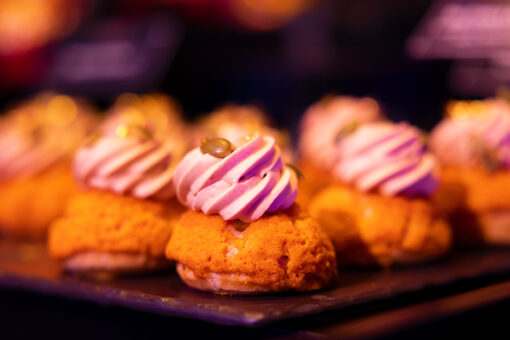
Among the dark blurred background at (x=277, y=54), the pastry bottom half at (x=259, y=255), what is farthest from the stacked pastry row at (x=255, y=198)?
the dark blurred background at (x=277, y=54)

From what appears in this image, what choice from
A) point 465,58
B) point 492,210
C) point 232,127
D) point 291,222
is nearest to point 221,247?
point 291,222

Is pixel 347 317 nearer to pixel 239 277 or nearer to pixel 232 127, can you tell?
pixel 239 277

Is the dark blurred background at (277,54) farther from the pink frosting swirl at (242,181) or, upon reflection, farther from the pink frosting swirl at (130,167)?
the pink frosting swirl at (242,181)

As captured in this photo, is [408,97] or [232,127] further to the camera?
[408,97]

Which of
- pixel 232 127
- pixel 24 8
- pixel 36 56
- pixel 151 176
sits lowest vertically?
pixel 151 176

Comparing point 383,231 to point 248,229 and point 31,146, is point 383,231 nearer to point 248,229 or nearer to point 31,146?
point 248,229

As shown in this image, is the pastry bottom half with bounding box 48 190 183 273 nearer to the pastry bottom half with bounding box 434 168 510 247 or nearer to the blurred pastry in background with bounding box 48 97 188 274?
the blurred pastry in background with bounding box 48 97 188 274

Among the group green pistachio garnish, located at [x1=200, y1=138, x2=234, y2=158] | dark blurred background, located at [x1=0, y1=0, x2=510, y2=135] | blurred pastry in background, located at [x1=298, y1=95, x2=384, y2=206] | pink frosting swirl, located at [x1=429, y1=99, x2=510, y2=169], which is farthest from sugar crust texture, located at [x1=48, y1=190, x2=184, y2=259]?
dark blurred background, located at [x1=0, y1=0, x2=510, y2=135]
